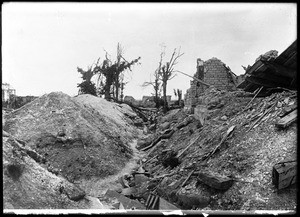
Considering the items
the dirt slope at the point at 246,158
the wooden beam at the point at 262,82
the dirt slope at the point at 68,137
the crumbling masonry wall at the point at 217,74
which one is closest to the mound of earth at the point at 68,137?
the dirt slope at the point at 68,137

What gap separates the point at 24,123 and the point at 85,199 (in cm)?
640

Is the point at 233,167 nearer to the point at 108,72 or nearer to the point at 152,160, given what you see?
the point at 152,160

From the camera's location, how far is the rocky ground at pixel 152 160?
15.3 ft

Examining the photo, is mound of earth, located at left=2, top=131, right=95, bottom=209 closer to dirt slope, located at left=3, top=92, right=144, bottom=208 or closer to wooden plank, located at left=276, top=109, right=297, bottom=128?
dirt slope, located at left=3, top=92, right=144, bottom=208

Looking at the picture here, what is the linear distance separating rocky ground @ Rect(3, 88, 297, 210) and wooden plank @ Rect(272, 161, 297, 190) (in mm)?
113

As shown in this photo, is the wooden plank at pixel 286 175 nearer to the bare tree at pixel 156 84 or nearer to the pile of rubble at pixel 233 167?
the pile of rubble at pixel 233 167

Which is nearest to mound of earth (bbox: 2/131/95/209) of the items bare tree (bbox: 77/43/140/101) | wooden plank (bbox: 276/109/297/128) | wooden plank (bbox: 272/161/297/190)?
wooden plank (bbox: 272/161/297/190)

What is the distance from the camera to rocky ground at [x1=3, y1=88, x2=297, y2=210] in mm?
4664

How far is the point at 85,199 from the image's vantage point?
5.33m

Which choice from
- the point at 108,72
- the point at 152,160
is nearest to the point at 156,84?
the point at 108,72

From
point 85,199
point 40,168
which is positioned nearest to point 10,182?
point 40,168

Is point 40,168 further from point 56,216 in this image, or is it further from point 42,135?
point 42,135

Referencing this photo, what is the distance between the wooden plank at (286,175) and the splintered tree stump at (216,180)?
2.80 ft

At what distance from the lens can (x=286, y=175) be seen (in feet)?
14.7
